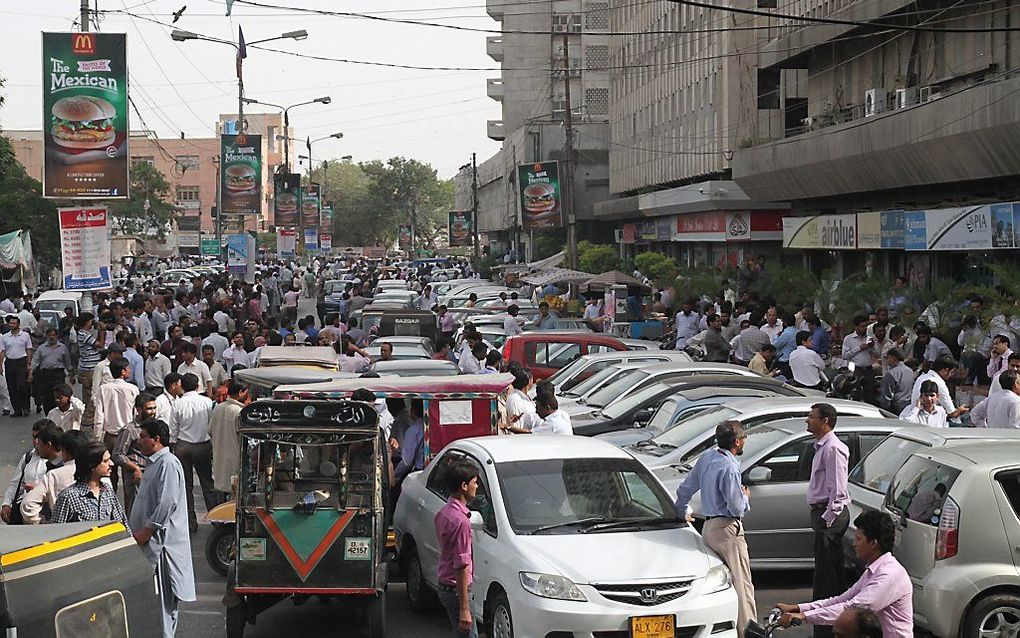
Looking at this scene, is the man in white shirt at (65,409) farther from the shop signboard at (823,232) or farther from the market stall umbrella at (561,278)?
the market stall umbrella at (561,278)

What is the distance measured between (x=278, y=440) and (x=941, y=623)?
15.1 feet

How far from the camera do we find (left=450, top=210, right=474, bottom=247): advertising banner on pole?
94625 mm

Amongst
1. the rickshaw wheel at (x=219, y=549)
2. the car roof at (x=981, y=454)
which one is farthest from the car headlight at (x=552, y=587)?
the rickshaw wheel at (x=219, y=549)

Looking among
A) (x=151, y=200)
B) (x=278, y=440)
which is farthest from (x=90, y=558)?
(x=151, y=200)

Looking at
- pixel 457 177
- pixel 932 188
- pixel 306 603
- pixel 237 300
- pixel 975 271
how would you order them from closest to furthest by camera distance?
1. pixel 306 603
2. pixel 975 271
3. pixel 932 188
4. pixel 237 300
5. pixel 457 177

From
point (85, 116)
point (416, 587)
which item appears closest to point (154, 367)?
point (85, 116)

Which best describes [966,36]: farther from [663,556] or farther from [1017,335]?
[663,556]

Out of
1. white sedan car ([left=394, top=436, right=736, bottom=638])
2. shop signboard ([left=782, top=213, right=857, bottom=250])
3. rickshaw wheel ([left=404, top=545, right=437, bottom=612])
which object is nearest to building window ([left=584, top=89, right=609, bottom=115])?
shop signboard ([left=782, top=213, right=857, bottom=250])

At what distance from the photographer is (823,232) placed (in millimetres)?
34438

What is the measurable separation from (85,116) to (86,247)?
8.31 ft

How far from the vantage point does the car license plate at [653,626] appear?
8117 mm

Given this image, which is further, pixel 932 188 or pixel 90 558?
pixel 932 188

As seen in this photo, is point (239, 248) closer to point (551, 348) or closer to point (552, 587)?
point (551, 348)

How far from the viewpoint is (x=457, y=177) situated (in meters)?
128
